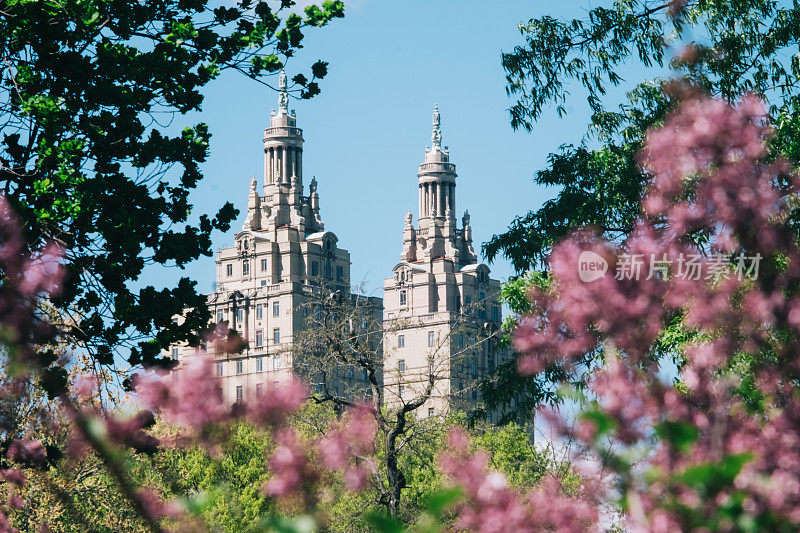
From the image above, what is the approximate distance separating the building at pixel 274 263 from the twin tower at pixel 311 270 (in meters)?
0.10

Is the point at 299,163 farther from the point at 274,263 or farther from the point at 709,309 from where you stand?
the point at 709,309

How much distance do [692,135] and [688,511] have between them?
117 inches

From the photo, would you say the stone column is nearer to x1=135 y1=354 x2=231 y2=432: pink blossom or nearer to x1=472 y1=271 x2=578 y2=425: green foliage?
x1=472 y1=271 x2=578 y2=425: green foliage

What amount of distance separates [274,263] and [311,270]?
371 cm

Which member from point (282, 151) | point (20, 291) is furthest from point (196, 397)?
point (282, 151)

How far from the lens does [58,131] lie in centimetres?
1306

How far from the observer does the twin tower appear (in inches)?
Result: 4414

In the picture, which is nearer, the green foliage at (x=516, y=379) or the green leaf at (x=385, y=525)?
the green leaf at (x=385, y=525)

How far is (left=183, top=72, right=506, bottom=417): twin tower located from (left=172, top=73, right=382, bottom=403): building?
98mm

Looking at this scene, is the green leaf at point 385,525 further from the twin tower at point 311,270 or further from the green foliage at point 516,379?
the twin tower at point 311,270

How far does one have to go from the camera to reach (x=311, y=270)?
11388 centimetres

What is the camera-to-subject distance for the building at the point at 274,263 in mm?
111812

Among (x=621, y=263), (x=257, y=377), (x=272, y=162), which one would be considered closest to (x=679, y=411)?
(x=621, y=263)

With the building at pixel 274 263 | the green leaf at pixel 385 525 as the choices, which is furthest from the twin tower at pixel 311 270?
the green leaf at pixel 385 525
